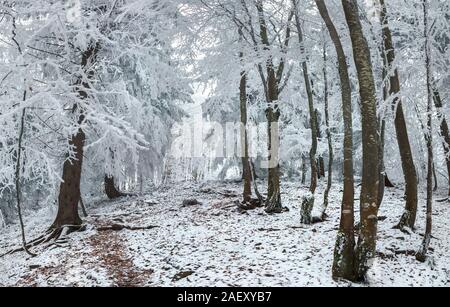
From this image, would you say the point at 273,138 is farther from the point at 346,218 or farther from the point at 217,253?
the point at 346,218

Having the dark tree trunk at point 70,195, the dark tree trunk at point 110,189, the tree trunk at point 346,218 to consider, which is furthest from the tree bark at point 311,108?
the dark tree trunk at point 110,189

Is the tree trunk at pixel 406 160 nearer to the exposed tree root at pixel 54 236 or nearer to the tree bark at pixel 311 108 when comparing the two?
the tree bark at pixel 311 108

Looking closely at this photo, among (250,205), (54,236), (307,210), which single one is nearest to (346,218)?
(307,210)

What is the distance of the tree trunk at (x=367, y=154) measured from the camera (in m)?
6.05

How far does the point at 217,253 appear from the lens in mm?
8305

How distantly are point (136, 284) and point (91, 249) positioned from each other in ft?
10.2

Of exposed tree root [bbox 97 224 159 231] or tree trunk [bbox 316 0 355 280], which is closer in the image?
tree trunk [bbox 316 0 355 280]

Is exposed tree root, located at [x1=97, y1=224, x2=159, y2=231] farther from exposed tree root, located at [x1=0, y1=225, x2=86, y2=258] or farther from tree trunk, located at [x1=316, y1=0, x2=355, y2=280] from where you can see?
tree trunk, located at [x1=316, y1=0, x2=355, y2=280]

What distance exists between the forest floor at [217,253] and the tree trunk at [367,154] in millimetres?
605

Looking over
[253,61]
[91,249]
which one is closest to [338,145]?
[253,61]

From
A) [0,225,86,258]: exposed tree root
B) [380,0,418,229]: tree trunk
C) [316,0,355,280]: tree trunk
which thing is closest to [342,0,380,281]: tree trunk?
[316,0,355,280]: tree trunk

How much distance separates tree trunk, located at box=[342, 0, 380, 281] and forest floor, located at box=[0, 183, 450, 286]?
1.98 ft

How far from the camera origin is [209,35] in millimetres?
12430

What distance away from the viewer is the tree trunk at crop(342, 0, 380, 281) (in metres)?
6.05
